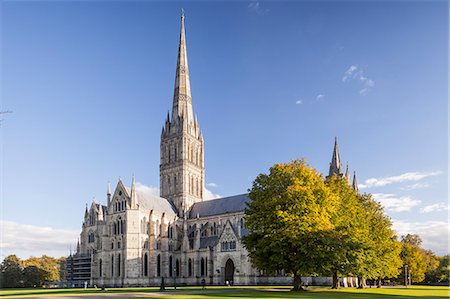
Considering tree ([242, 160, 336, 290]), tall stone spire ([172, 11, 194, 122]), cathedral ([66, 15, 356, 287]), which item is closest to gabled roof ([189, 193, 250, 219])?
cathedral ([66, 15, 356, 287])

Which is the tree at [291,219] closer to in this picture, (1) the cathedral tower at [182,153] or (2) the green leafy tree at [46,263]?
(1) the cathedral tower at [182,153]

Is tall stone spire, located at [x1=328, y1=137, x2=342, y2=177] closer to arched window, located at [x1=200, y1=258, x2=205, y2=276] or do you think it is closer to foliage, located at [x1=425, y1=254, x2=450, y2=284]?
arched window, located at [x1=200, y1=258, x2=205, y2=276]

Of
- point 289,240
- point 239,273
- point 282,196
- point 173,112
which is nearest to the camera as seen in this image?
point 289,240

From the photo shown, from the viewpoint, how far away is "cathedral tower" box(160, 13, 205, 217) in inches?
3619

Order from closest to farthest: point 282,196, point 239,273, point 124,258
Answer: point 282,196
point 239,273
point 124,258

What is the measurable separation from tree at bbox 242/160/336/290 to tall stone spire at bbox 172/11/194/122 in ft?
185

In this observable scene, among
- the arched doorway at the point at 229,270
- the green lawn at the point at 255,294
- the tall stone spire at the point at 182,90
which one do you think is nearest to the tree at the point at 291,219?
the green lawn at the point at 255,294

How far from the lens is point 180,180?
91812 millimetres

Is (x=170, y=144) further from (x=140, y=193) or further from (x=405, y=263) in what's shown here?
(x=405, y=263)

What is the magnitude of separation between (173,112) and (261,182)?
58.6 meters

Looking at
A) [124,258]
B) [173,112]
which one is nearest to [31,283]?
[124,258]

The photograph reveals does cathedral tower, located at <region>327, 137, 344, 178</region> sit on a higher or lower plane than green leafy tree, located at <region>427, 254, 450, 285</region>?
higher

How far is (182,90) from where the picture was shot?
3900 inches

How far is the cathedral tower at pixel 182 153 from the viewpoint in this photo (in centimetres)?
9192
